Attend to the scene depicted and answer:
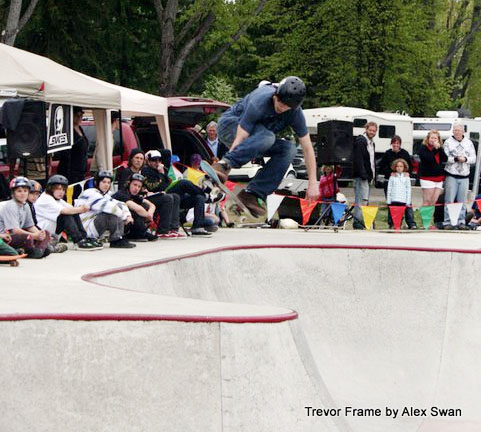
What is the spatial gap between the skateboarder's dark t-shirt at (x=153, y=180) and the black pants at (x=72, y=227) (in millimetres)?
1454

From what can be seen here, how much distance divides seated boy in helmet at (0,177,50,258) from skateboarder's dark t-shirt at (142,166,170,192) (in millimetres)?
2434

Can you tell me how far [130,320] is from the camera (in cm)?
584

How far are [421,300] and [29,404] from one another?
5.43 meters

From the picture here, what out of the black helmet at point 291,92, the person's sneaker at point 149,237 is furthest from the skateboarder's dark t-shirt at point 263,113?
the person's sneaker at point 149,237

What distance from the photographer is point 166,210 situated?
12273 millimetres

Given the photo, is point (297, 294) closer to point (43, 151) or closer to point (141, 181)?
point (141, 181)

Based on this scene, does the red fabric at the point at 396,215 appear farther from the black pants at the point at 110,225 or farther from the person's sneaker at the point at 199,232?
the black pants at the point at 110,225

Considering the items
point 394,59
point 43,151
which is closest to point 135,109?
point 43,151

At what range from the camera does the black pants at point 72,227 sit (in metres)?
10.8

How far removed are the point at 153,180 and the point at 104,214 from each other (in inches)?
58.1

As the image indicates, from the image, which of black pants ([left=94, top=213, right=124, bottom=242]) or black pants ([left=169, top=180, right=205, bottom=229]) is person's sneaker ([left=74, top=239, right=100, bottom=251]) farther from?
black pants ([left=169, top=180, right=205, bottom=229])

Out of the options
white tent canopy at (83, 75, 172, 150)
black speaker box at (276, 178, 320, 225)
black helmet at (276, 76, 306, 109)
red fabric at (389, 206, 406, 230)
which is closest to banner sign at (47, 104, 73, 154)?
white tent canopy at (83, 75, 172, 150)

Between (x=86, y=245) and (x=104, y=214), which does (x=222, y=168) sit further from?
(x=86, y=245)

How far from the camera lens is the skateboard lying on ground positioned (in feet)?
34.7
